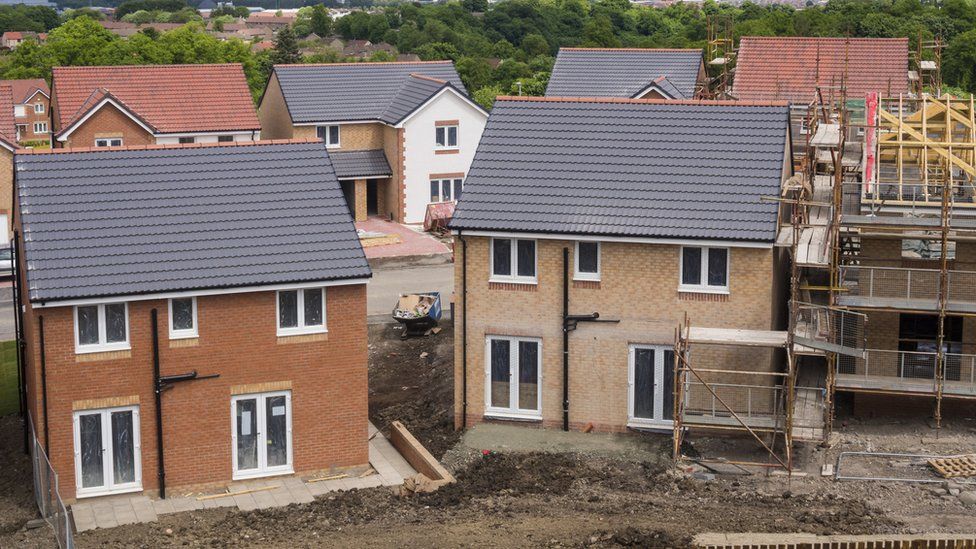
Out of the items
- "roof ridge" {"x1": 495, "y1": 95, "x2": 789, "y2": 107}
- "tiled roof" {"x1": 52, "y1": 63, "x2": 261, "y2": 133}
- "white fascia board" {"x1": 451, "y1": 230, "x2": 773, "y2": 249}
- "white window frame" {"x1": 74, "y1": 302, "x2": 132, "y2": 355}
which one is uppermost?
"tiled roof" {"x1": 52, "y1": 63, "x2": 261, "y2": 133}

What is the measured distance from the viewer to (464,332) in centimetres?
3241

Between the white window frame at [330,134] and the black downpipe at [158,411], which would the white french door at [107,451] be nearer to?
the black downpipe at [158,411]

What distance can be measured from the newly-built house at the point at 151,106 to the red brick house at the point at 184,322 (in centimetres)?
2754

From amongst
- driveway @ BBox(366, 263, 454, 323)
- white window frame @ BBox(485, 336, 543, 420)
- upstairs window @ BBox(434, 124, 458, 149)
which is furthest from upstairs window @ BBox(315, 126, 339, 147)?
white window frame @ BBox(485, 336, 543, 420)

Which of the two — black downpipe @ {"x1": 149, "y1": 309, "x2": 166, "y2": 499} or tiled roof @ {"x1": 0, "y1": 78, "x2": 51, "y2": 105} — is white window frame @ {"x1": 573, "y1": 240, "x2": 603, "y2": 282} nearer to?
black downpipe @ {"x1": 149, "y1": 309, "x2": 166, "y2": 499}

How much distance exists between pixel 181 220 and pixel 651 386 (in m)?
10.6

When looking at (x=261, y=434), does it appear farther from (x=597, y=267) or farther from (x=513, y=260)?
(x=597, y=267)

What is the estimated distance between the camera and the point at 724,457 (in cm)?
2980

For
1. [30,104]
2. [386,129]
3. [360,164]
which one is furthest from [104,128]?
[30,104]

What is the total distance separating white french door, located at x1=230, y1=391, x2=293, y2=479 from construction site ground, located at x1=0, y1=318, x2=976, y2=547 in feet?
5.31

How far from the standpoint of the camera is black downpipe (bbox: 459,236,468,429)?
32.3 metres

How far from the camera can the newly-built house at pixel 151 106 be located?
186 ft

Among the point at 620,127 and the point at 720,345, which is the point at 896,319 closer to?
the point at 720,345

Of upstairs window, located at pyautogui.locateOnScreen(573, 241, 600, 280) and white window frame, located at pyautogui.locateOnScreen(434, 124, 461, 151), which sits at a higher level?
white window frame, located at pyautogui.locateOnScreen(434, 124, 461, 151)
